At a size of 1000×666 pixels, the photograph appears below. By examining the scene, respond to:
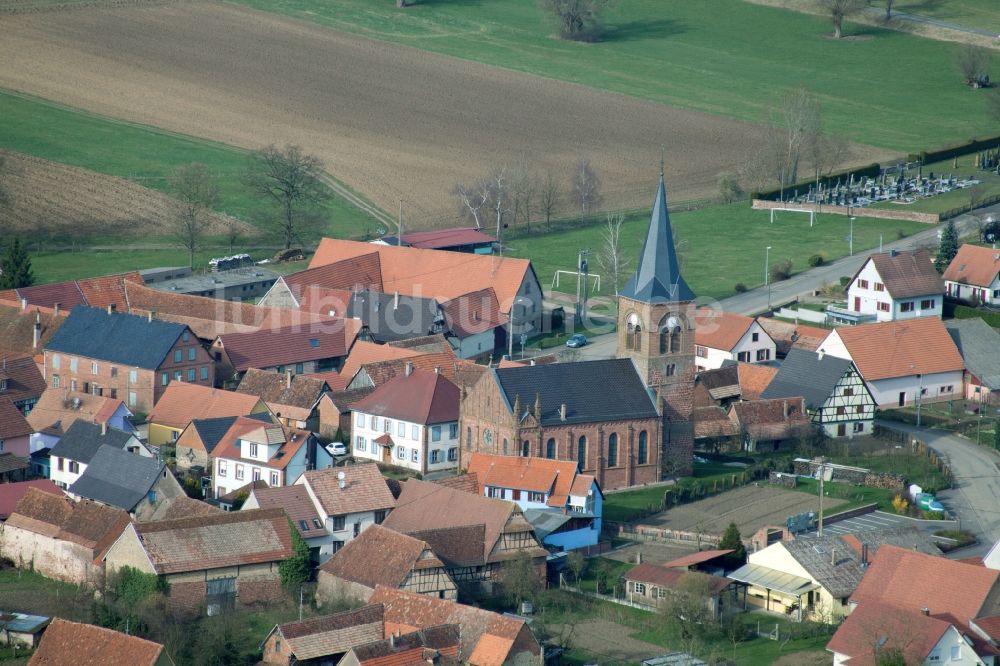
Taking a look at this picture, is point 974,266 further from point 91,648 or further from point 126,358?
point 91,648

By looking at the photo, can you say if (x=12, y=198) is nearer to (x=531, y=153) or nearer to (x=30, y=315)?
(x=30, y=315)

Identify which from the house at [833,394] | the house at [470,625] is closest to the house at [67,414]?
the house at [470,625]

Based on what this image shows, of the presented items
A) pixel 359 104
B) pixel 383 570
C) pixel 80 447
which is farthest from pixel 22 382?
pixel 359 104

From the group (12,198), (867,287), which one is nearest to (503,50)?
(12,198)

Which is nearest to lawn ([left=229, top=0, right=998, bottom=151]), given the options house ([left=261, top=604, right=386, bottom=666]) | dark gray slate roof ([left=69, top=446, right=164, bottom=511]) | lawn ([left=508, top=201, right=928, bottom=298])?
lawn ([left=508, top=201, right=928, bottom=298])

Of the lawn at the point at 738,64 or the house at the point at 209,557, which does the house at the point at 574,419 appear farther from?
the lawn at the point at 738,64

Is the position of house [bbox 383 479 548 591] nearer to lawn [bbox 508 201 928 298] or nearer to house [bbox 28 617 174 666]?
house [bbox 28 617 174 666]
